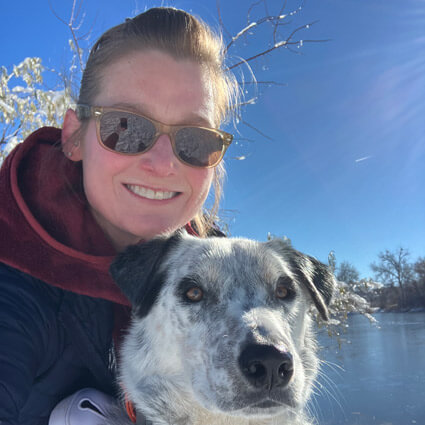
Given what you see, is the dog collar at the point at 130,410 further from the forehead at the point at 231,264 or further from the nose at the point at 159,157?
the nose at the point at 159,157

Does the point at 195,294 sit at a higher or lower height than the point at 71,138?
lower

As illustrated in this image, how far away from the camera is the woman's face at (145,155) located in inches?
87.9

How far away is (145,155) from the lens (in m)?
2.28

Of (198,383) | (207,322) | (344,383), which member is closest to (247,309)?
(207,322)

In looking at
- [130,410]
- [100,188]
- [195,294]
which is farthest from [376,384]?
[100,188]

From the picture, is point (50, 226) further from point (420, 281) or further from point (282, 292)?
point (420, 281)

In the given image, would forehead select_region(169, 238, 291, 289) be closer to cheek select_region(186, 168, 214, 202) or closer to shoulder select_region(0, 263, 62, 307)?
cheek select_region(186, 168, 214, 202)

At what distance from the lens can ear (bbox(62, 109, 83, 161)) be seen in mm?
2346

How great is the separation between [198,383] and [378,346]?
59.6ft

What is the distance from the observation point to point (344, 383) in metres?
11.0

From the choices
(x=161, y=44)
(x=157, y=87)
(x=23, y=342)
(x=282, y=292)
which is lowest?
(x=23, y=342)

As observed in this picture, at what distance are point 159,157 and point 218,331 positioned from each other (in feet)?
3.72

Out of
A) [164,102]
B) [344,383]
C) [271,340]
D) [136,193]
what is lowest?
[344,383]

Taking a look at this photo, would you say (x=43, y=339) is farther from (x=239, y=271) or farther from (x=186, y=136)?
(x=186, y=136)
